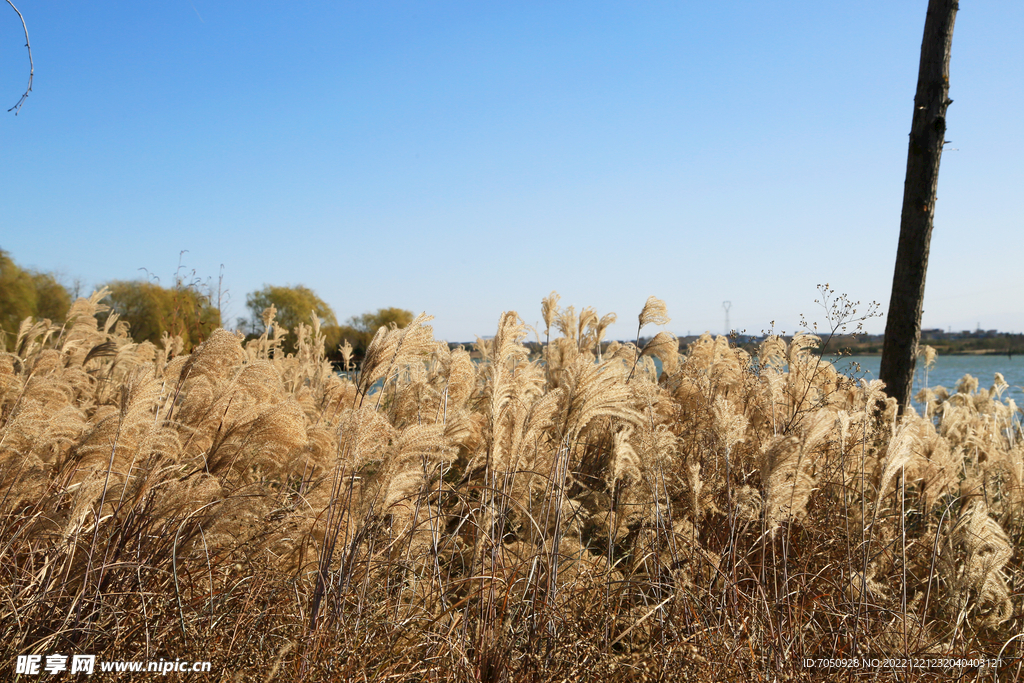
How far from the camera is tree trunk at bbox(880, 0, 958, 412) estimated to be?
5324mm

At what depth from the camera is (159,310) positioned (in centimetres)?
2264

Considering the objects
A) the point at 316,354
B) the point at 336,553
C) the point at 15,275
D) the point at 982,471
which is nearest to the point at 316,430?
the point at 336,553

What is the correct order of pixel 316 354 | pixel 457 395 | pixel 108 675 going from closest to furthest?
pixel 108 675, pixel 457 395, pixel 316 354

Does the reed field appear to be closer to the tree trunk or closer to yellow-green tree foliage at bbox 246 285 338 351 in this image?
the tree trunk

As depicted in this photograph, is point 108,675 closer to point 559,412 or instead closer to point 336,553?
point 336,553

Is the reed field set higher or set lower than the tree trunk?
lower

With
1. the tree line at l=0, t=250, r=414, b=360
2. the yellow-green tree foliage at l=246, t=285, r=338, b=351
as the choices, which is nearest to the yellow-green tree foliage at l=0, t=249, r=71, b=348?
the tree line at l=0, t=250, r=414, b=360

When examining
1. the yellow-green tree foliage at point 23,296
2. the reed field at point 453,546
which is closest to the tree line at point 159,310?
the yellow-green tree foliage at point 23,296

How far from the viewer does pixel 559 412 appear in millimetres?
2545

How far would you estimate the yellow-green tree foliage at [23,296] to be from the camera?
1777 cm

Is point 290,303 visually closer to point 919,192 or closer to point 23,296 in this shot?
point 23,296

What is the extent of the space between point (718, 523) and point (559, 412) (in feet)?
4.74

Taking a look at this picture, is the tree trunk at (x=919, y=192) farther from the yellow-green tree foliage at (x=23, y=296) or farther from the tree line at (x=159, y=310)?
the yellow-green tree foliage at (x=23, y=296)

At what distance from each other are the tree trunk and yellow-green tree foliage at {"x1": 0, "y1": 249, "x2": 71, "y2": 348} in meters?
19.7
